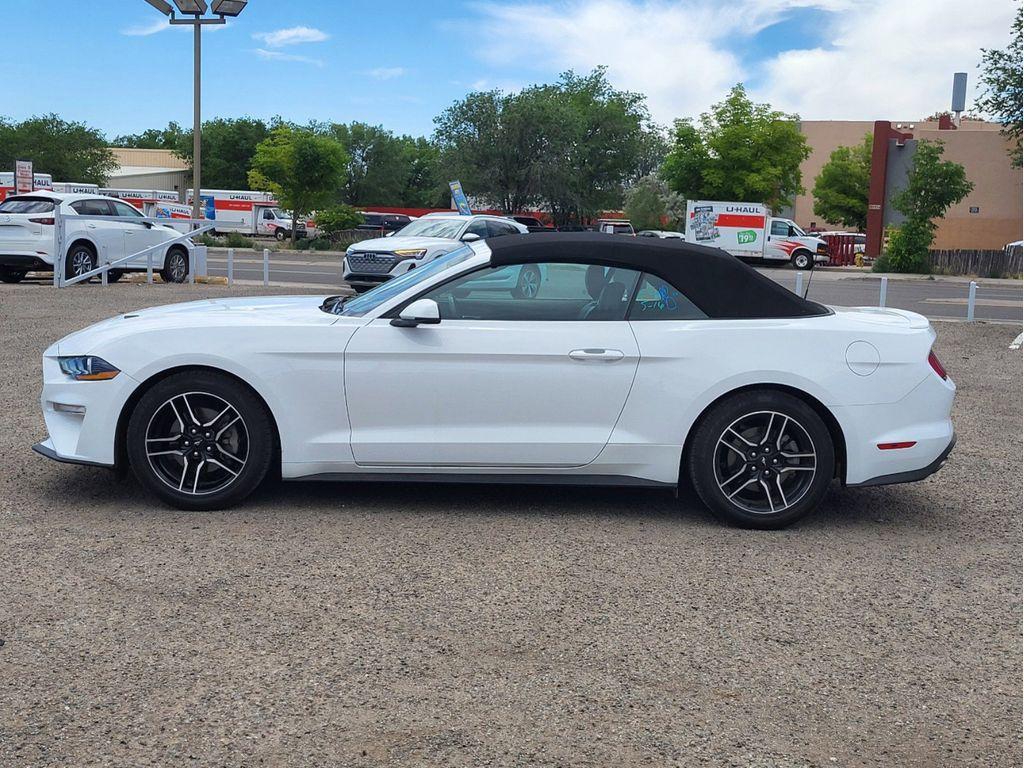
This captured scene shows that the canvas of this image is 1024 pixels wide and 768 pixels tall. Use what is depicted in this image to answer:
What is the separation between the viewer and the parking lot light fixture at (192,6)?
28047 millimetres

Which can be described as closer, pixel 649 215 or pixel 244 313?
pixel 244 313

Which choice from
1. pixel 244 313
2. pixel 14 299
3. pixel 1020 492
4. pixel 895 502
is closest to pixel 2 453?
pixel 244 313

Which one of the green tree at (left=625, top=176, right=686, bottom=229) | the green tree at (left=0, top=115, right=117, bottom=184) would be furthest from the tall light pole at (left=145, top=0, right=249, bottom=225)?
the green tree at (left=0, top=115, right=117, bottom=184)

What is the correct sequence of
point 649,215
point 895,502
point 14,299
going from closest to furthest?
point 895,502
point 14,299
point 649,215

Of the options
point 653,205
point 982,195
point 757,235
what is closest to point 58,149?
point 653,205

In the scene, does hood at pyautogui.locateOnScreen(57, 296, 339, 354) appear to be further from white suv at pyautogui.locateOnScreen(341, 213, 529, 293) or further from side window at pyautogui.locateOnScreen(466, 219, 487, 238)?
side window at pyautogui.locateOnScreen(466, 219, 487, 238)

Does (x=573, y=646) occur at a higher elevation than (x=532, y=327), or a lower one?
lower

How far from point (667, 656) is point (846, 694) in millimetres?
623

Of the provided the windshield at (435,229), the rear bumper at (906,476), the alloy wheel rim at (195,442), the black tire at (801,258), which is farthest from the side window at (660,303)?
the black tire at (801,258)

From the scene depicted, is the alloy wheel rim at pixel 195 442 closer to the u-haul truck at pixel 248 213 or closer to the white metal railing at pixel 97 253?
the white metal railing at pixel 97 253

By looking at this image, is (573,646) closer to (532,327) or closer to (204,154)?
(532,327)

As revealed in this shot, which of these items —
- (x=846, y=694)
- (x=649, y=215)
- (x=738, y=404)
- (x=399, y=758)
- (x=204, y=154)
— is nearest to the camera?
(x=399, y=758)

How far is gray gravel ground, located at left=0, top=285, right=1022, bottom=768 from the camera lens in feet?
11.3

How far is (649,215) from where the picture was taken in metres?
72.0
